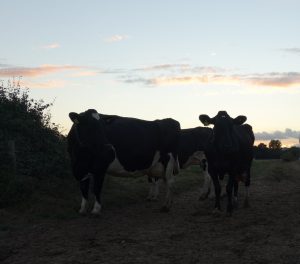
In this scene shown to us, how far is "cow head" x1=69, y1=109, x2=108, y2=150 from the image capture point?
11.6 meters

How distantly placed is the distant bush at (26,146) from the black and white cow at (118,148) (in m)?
1.81

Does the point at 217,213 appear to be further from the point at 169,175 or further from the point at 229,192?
the point at 169,175

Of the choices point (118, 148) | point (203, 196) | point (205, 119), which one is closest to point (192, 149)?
point (203, 196)

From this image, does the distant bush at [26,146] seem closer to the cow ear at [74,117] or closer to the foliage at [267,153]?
the cow ear at [74,117]

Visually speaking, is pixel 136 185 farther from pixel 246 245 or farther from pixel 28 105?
pixel 246 245

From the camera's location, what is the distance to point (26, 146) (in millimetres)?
14906

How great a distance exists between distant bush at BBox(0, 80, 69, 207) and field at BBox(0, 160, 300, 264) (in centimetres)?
54

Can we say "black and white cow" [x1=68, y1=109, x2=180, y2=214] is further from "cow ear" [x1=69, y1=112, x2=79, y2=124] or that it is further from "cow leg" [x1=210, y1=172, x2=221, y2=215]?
"cow leg" [x1=210, y1=172, x2=221, y2=215]

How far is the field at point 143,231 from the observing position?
7.55 m

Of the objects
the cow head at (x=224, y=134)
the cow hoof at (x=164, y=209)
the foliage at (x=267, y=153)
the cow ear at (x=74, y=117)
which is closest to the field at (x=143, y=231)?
the cow hoof at (x=164, y=209)

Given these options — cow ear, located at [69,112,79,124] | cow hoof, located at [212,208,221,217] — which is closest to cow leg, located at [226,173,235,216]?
cow hoof, located at [212,208,221,217]

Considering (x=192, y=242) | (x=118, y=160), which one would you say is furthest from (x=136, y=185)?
(x=192, y=242)

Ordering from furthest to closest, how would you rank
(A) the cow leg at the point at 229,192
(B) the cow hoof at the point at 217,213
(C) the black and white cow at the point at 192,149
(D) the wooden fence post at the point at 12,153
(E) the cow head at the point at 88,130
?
(C) the black and white cow at the point at 192,149, (D) the wooden fence post at the point at 12,153, (E) the cow head at the point at 88,130, (B) the cow hoof at the point at 217,213, (A) the cow leg at the point at 229,192

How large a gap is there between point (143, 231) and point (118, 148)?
2.97 metres
